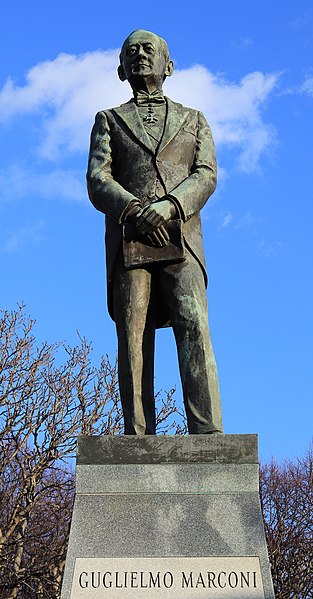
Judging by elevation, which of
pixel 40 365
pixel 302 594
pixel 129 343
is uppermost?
pixel 40 365

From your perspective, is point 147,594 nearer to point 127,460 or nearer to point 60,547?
point 127,460

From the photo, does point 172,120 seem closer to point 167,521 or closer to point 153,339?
point 153,339

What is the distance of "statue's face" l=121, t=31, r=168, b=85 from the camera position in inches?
294

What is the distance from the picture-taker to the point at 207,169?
730 cm

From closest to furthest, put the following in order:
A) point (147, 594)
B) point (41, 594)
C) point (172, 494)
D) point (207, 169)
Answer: point (147, 594) → point (172, 494) → point (207, 169) → point (41, 594)

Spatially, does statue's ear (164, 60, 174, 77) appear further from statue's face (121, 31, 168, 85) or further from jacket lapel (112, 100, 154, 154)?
jacket lapel (112, 100, 154, 154)

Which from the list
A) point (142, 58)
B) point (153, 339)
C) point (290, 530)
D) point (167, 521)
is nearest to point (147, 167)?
point (142, 58)

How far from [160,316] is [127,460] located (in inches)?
53.5

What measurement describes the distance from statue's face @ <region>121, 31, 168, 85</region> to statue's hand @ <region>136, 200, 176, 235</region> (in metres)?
1.33

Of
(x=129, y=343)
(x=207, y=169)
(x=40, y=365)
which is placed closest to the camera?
(x=129, y=343)

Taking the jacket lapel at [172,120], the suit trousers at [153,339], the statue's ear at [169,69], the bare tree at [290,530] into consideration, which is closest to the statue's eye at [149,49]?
the statue's ear at [169,69]

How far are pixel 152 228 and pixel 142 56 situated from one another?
5.35 feet

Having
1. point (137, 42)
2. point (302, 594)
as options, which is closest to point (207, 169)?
point (137, 42)

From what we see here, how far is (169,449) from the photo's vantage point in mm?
6188
